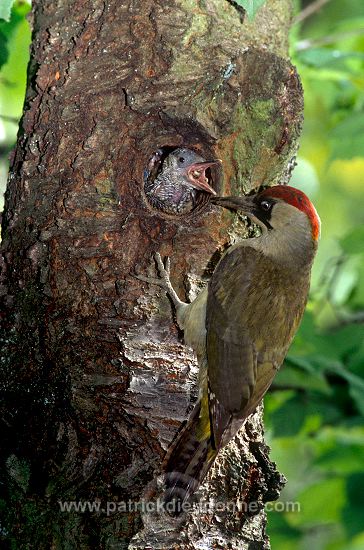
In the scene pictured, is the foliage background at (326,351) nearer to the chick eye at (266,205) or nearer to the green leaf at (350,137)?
the green leaf at (350,137)

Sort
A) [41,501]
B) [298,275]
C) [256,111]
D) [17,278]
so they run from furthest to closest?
[298,275], [256,111], [17,278], [41,501]

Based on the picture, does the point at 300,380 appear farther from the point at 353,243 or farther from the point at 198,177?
the point at 198,177

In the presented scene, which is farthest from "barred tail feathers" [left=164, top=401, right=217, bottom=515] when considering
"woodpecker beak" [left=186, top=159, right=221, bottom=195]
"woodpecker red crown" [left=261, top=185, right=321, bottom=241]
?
"woodpecker beak" [left=186, top=159, right=221, bottom=195]

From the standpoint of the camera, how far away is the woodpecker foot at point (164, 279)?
289 cm

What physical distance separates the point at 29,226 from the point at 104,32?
0.87 m

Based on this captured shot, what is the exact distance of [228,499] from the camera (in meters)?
2.73

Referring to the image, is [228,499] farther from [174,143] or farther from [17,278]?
[174,143]

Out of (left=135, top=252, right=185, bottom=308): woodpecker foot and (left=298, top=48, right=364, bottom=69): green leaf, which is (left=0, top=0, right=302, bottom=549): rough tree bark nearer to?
(left=135, top=252, right=185, bottom=308): woodpecker foot

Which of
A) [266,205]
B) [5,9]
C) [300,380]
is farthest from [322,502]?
[5,9]

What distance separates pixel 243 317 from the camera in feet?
10.9

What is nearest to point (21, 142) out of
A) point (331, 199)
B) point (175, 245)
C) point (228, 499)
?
point (175, 245)

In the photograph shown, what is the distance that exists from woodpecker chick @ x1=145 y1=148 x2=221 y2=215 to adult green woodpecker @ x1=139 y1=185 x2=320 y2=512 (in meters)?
0.32

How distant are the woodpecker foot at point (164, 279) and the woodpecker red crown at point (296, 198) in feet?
1.79

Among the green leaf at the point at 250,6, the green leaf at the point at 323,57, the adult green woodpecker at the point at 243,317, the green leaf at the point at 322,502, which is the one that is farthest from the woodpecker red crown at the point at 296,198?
the green leaf at the point at 322,502
